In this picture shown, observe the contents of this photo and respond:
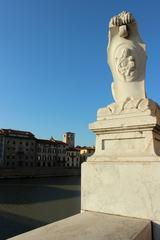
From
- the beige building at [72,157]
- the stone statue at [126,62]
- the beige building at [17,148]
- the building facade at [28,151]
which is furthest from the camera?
the beige building at [72,157]

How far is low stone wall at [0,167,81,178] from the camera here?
143 ft

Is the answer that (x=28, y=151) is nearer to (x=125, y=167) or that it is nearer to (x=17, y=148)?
(x=17, y=148)

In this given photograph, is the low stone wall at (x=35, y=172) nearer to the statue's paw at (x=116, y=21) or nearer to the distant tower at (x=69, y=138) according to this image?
the distant tower at (x=69, y=138)

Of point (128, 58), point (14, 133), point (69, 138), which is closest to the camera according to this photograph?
point (128, 58)

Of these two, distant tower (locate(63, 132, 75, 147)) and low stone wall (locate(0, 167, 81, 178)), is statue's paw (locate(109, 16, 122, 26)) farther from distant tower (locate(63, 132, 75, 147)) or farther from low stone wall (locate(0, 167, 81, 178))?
distant tower (locate(63, 132, 75, 147))

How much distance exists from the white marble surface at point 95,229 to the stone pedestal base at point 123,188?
12cm

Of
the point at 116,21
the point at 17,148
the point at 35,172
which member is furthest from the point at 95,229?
the point at 17,148

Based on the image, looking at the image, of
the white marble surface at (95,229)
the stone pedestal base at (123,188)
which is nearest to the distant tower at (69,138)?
the stone pedestal base at (123,188)

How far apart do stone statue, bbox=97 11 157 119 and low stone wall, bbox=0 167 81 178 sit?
41.7 m

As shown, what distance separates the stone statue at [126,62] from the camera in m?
3.20

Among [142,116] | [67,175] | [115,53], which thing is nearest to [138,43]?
[115,53]

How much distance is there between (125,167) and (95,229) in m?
0.81

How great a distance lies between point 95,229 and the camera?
212 cm

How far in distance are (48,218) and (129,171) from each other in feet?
41.1
